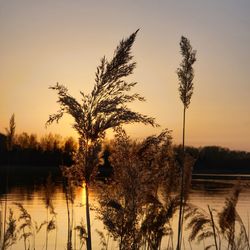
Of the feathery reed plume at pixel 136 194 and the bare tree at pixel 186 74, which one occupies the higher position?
the bare tree at pixel 186 74

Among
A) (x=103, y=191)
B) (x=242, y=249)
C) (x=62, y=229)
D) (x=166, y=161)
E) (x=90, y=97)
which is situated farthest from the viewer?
(x=62, y=229)

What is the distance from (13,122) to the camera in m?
8.80

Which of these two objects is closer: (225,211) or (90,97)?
(90,97)

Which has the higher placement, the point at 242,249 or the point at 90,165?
the point at 90,165

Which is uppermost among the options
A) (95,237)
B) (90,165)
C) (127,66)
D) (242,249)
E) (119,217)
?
(127,66)

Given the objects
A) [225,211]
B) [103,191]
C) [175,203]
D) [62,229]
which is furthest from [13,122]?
[62,229]

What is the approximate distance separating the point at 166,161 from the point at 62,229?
19.2 metres

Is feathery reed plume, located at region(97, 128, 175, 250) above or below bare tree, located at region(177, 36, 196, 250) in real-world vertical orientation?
below

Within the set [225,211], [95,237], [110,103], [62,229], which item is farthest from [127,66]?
[62,229]

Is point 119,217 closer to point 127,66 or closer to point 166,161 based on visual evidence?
point 166,161

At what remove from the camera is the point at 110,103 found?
6078 millimetres

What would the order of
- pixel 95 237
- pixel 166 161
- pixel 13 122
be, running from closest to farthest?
pixel 166 161
pixel 13 122
pixel 95 237

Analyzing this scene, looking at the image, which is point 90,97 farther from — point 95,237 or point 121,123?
point 95,237

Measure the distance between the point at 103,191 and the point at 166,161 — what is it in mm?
1036
